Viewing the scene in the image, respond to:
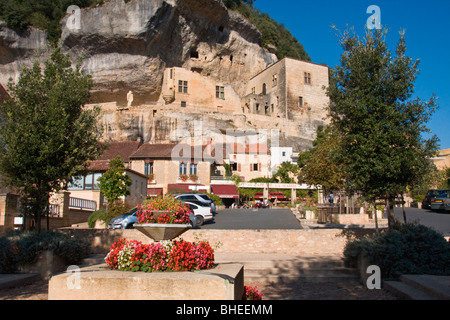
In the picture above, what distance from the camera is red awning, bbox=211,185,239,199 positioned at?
123 feet

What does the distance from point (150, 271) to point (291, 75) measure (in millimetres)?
60053

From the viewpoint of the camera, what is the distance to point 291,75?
62688 mm

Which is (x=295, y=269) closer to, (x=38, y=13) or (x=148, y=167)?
(x=148, y=167)

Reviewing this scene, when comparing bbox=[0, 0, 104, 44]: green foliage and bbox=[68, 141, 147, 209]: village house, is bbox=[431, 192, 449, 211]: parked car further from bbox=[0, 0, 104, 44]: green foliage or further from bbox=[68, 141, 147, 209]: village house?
bbox=[0, 0, 104, 44]: green foliage

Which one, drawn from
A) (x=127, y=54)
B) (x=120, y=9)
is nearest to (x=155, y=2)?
(x=120, y=9)

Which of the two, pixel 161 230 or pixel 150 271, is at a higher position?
pixel 161 230

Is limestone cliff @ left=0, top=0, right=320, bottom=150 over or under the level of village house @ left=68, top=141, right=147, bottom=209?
over

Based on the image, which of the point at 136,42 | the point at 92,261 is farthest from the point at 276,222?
the point at 136,42

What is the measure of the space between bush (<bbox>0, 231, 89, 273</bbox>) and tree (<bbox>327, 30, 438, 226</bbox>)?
8.24m

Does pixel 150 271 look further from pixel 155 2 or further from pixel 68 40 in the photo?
pixel 68 40

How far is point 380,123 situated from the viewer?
10344mm

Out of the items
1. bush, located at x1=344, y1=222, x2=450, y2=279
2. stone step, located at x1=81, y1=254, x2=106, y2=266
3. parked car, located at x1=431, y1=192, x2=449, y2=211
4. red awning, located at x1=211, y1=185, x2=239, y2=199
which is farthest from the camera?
red awning, located at x1=211, y1=185, x2=239, y2=199

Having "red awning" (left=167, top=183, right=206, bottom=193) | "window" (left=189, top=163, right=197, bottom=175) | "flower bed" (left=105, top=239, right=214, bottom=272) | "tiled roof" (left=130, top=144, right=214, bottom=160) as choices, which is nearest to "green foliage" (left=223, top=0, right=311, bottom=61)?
"tiled roof" (left=130, top=144, right=214, bottom=160)

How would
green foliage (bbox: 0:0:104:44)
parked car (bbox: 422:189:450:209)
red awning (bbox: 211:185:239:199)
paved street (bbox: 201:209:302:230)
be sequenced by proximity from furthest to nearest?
green foliage (bbox: 0:0:104:44) → red awning (bbox: 211:185:239:199) → parked car (bbox: 422:189:450:209) → paved street (bbox: 201:209:302:230)
